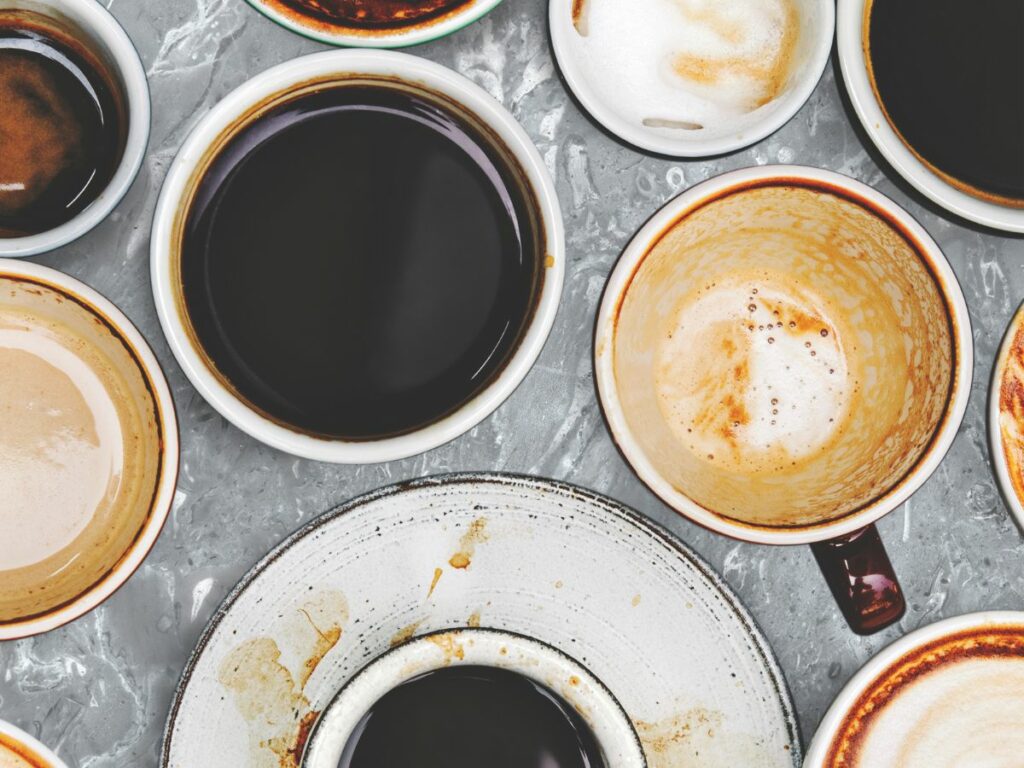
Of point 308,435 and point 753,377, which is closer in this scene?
point 308,435

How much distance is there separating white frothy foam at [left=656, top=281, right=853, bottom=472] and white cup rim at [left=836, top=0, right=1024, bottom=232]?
0.12m

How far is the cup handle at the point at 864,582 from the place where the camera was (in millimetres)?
577

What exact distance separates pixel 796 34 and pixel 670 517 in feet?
1.29

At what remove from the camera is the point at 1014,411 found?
648mm

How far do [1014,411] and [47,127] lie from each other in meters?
0.81

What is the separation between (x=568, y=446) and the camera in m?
0.63

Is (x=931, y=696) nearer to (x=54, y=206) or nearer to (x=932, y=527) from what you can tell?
(x=932, y=527)

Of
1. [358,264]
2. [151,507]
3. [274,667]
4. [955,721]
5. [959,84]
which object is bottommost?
[955,721]

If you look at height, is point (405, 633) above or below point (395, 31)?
below

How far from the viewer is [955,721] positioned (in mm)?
634

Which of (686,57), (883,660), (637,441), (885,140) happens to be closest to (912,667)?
(883,660)

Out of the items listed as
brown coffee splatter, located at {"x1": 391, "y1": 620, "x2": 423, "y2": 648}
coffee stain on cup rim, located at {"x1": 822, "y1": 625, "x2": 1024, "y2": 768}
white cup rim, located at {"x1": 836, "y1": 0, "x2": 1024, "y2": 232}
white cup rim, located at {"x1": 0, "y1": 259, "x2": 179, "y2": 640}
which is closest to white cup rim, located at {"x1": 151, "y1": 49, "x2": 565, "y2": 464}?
white cup rim, located at {"x1": 0, "y1": 259, "x2": 179, "y2": 640}

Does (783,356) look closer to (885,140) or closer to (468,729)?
(885,140)

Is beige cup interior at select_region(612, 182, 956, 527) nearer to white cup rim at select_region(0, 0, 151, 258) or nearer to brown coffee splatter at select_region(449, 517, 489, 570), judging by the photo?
brown coffee splatter at select_region(449, 517, 489, 570)
